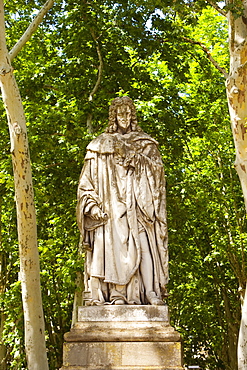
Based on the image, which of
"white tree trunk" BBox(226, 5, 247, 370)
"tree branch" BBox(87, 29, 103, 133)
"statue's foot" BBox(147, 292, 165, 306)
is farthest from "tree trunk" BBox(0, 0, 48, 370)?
"tree branch" BBox(87, 29, 103, 133)

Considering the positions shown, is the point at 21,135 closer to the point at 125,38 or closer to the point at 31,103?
the point at 31,103

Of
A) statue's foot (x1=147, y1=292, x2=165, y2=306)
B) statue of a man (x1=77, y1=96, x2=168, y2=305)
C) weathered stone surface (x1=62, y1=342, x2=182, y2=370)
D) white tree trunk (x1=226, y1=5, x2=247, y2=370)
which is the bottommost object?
weathered stone surface (x1=62, y1=342, x2=182, y2=370)

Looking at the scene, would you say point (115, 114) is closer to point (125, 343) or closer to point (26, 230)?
point (26, 230)

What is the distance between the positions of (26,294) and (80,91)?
7477 mm

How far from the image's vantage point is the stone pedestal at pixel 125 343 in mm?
6887

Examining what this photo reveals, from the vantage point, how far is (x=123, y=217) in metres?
7.88

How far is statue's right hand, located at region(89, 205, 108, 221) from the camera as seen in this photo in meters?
7.83

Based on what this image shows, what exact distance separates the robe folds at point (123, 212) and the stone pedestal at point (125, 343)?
0.35 meters

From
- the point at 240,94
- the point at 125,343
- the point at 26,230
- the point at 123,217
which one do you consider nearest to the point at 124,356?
the point at 125,343

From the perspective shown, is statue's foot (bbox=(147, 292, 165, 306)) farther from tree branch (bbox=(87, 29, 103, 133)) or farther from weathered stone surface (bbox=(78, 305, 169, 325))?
tree branch (bbox=(87, 29, 103, 133))

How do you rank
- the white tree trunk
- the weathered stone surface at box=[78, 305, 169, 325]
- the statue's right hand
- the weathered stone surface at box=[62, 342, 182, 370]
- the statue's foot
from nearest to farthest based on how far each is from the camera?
the weathered stone surface at box=[62, 342, 182, 370], the weathered stone surface at box=[78, 305, 169, 325], the statue's foot, the statue's right hand, the white tree trunk

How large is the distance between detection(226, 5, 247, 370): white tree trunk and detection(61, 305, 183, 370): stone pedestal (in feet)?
17.8

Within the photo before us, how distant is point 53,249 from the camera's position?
15.1 meters

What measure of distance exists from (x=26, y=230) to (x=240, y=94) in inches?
196
